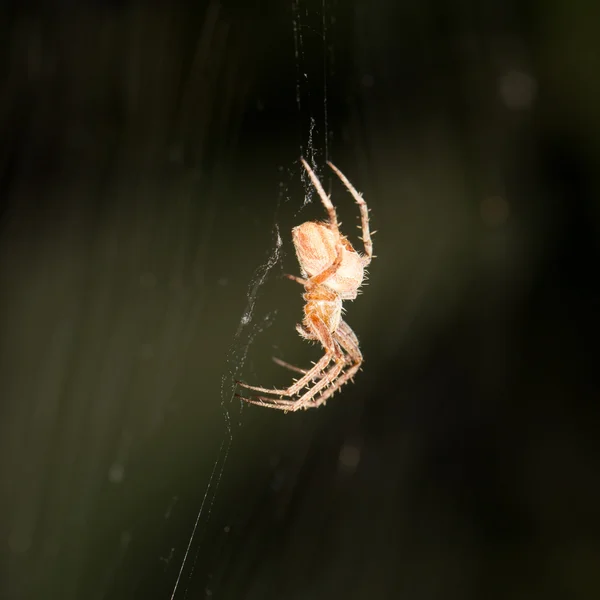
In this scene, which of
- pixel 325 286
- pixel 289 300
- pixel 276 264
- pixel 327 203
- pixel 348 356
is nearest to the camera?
pixel 327 203

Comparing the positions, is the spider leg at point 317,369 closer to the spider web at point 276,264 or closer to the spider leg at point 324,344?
the spider leg at point 324,344

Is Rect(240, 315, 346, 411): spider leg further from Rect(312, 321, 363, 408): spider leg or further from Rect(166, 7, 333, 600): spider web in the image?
Rect(166, 7, 333, 600): spider web

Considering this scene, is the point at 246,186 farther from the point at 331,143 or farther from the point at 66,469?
the point at 66,469

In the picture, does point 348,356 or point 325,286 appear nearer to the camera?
point 325,286

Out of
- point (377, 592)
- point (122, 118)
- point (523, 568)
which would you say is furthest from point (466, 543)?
point (122, 118)

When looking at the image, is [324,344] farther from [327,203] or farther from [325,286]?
[327,203]

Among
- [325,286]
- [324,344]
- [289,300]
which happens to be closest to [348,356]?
[324,344]
